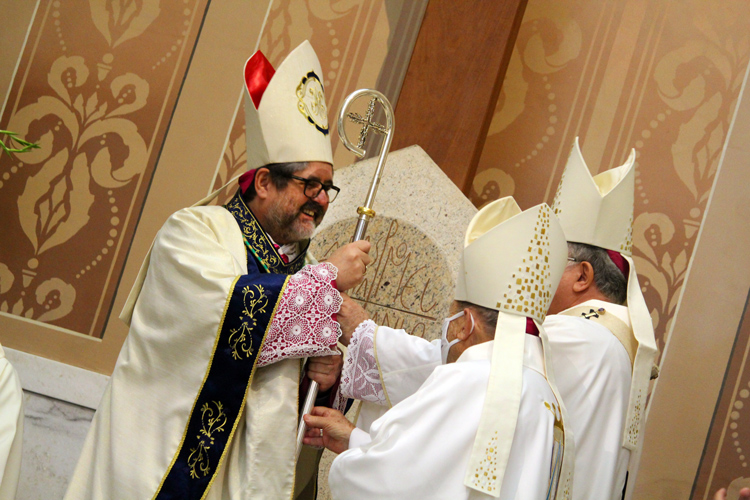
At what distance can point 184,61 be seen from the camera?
448cm

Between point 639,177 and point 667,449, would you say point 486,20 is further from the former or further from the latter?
point 667,449

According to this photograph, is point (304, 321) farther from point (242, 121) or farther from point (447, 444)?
point (242, 121)

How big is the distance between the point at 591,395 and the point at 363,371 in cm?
77

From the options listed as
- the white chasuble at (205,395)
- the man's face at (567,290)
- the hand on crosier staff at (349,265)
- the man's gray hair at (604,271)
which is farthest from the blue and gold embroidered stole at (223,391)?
the man's gray hair at (604,271)

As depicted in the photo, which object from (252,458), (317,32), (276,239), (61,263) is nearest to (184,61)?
(317,32)

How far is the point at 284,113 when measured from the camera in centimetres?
270

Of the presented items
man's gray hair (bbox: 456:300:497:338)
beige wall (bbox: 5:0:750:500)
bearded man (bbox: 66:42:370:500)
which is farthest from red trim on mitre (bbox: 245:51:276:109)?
beige wall (bbox: 5:0:750:500)

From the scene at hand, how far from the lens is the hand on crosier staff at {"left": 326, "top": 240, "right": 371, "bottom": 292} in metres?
2.46

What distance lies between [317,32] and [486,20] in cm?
110

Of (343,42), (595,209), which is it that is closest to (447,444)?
(595,209)

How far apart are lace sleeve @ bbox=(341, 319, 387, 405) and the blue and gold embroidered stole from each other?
37 centimetres

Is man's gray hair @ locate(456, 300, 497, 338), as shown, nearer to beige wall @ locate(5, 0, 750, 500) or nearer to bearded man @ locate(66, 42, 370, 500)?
bearded man @ locate(66, 42, 370, 500)

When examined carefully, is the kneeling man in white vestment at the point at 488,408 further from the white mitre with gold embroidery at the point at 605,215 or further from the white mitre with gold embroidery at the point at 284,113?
the white mitre with gold embroidery at the point at 284,113

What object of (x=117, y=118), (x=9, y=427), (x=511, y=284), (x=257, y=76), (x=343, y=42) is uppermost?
(x=343, y=42)
